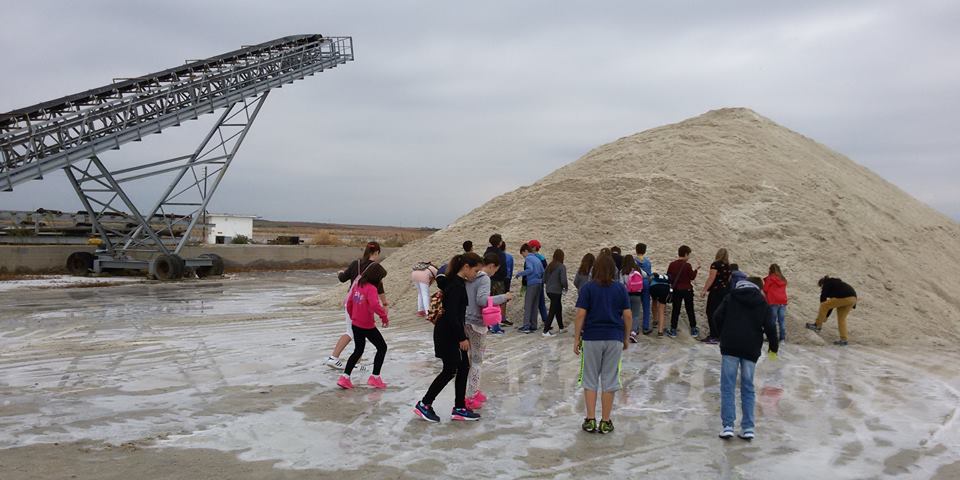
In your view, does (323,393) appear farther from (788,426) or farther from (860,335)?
(860,335)

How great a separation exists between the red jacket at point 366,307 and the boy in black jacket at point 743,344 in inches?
151

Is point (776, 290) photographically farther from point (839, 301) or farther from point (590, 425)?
point (590, 425)

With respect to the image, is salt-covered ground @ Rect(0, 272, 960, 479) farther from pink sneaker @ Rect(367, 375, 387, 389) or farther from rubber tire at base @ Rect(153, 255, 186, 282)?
rubber tire at base @ Rect(153, 255, 186, 282)

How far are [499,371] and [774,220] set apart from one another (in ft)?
31.6

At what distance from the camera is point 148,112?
2542cm

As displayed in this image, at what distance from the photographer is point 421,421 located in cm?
715

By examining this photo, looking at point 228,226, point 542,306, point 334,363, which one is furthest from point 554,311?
point 228,226

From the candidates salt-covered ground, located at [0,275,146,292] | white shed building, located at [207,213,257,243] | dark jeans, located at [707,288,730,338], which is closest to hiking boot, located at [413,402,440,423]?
dark jeans, located at [707,288,730,338]

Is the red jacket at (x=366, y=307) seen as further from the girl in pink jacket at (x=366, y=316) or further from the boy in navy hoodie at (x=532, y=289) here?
the boy in navy hoodie at (x=532, y=289)

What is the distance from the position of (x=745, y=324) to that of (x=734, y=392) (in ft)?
2.15

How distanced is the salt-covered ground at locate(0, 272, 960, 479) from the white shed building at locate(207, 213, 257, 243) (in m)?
29.4

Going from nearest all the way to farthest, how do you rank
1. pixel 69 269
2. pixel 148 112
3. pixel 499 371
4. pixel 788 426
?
pixel 788 426
pixel 499 371
pixel 148 112
pixel 69 269

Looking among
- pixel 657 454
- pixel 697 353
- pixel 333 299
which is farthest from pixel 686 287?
pixel 333 299

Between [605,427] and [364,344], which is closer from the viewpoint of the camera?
[605,427]
